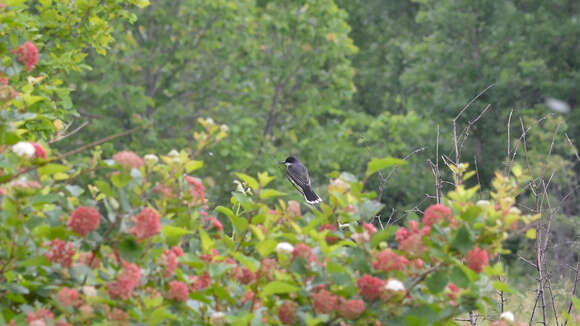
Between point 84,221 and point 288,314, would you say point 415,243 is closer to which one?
point 288,314

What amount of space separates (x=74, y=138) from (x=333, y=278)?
1483 cm

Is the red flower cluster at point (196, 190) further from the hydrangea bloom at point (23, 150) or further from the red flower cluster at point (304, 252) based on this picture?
the hydrangea bloom at point (23, 150)

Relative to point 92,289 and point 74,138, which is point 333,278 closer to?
point 92,289

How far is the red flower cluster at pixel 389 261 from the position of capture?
87.1 inches

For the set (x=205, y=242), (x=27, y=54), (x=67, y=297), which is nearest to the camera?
(x=67, y=297)

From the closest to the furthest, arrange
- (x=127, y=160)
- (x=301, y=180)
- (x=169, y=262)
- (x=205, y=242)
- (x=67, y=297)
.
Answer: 1. (x=67, y=297)
2. (x=127, y=160)
3. (x=169, y=262)
4. (x=205, y=242)
5. (x=301, y=180)

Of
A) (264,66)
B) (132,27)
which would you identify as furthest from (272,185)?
(132,27)

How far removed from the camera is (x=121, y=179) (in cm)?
216

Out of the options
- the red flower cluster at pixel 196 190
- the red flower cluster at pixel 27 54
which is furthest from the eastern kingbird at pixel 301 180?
the red flower cluster at pixel 196 190

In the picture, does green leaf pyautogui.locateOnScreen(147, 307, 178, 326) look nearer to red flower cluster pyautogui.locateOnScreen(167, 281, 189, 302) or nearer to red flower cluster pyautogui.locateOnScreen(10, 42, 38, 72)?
red flower cluster pyautogui.locateOnScreen(167, 281, 189, 302)

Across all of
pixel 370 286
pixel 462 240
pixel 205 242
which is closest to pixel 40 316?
pixel 205 242

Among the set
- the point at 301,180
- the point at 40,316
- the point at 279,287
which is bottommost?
the point at 301,180

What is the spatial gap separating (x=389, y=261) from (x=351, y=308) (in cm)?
21

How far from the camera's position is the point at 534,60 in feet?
67.9
